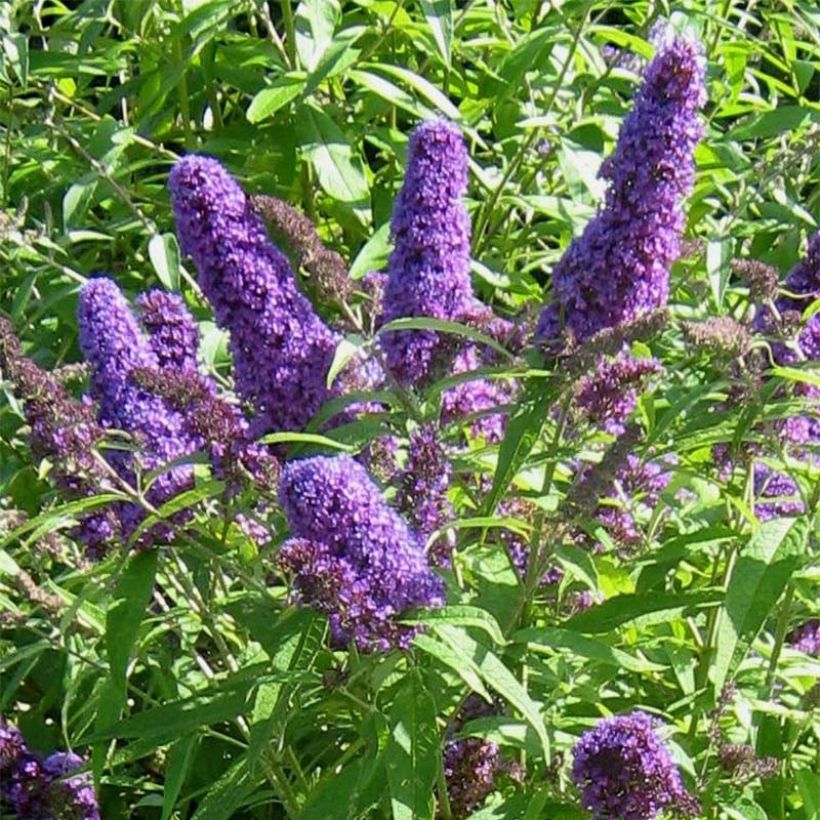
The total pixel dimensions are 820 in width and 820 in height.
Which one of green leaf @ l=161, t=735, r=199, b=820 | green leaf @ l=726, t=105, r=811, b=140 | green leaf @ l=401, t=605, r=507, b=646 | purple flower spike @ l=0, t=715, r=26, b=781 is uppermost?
green leaf @ l=726, t=105, r=811, b=140

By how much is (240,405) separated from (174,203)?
0.42m

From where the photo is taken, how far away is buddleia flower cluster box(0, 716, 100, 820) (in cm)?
336

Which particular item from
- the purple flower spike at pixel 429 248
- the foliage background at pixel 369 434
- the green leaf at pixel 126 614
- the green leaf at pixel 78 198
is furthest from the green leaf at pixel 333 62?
the green leaf at pixel 126 614

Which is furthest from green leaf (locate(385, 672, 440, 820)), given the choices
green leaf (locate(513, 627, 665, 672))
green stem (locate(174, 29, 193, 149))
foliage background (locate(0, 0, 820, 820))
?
green stem (locate(174, 29, 193, 149))

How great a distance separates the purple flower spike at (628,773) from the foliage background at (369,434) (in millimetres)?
94

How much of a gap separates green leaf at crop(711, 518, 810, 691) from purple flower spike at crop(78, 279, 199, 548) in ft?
3.25

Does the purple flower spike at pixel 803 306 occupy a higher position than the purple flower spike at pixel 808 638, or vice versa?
the purple flower spike at pixel 803 306

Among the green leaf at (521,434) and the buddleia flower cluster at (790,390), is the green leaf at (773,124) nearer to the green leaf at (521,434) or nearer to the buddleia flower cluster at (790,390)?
the buddleia flower cluster at (790,390)

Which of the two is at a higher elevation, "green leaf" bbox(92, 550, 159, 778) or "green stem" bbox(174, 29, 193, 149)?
"green stem" bbox(174, 29, 193, 149)

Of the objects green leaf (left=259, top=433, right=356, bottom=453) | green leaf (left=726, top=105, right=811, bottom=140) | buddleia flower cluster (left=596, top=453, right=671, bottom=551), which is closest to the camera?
green leaf (left=259, top=433, right=356, bottom=453)

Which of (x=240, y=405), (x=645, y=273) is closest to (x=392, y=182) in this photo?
(x=240, y=405)

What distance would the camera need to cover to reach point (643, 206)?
2.82 meters

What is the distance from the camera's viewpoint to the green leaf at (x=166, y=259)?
12.4ft

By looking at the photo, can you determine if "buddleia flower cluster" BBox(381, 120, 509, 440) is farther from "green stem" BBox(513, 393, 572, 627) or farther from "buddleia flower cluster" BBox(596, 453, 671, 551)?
"buddleia flower cluster" BBox(596, 453, 671, 551)
